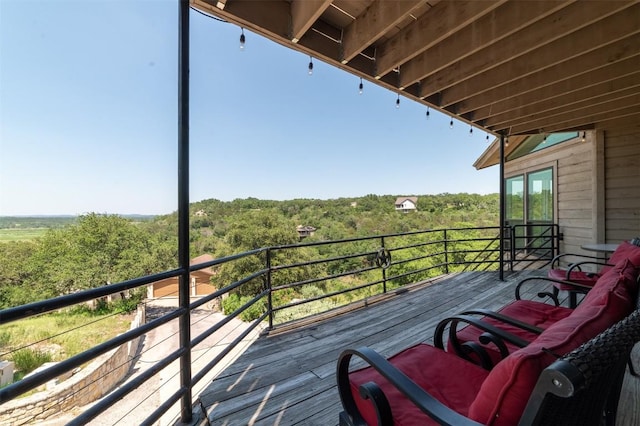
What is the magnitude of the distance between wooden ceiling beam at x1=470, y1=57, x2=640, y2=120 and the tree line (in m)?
13.0

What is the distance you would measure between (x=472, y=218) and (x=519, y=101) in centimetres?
1507

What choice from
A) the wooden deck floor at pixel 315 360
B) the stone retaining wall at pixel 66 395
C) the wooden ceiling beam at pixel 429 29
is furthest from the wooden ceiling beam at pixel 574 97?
the stone retaining wall at pixel 66 395

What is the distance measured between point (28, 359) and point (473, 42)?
16537mm

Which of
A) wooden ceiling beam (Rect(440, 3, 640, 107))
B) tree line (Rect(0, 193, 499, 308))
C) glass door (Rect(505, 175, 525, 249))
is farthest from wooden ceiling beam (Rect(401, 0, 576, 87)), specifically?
tree line (Rect(0, 193, 499, 308))

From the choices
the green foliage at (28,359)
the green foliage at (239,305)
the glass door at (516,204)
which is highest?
the glass door at (516,204)

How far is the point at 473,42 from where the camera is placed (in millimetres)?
2080

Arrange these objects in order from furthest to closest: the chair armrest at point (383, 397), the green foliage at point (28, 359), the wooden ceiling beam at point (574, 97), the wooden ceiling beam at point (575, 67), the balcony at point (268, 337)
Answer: the green foliage at point (28, 359) → the wooden ceiling beam at point (574, 97) → the wooden ceiling beam at point (575, 67) → the balcony at point (268, 337) → the chair armrest at point (383, 397)

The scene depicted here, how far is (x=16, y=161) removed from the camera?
14.5 meters

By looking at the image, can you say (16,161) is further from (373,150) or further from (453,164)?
(453,164)

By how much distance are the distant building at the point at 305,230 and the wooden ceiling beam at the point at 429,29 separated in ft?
62.7

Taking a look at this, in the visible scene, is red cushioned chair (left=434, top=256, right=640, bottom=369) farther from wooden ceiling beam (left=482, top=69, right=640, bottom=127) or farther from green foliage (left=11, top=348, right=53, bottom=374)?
green foliage (left=11, top=348, right=53, bottom=374)

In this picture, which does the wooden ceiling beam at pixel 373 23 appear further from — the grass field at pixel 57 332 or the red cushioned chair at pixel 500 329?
the grass field at pixel 57 332

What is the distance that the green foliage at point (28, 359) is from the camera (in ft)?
34.9

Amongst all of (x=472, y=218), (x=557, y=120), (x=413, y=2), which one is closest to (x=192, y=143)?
(x=413, y=2)
